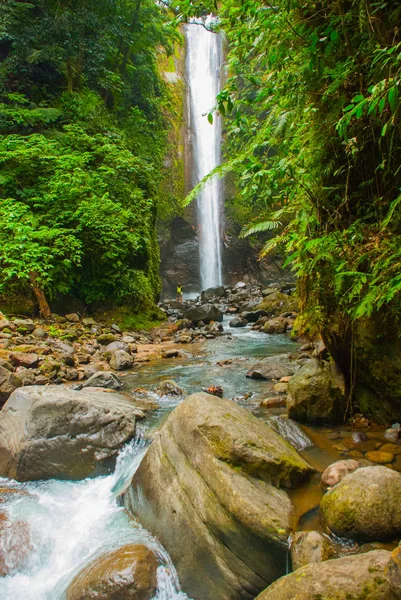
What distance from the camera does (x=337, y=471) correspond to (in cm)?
303

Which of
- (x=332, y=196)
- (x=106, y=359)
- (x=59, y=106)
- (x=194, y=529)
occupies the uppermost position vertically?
(x=59, y=106)

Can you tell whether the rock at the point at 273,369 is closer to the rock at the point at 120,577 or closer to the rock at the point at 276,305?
the rock at the point at 120,577

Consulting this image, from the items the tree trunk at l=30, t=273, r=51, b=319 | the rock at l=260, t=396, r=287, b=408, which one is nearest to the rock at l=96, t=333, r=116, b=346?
the tree trunk at l=30, t=273, r=51, b=319

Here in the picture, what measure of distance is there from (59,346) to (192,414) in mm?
5057

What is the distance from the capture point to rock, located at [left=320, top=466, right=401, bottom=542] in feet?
7.72

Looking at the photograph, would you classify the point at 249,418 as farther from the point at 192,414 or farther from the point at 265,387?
the point at 265,387

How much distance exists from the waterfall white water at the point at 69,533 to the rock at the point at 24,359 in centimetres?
265

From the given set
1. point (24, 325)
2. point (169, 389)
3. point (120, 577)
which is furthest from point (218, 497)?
point (24, 325)

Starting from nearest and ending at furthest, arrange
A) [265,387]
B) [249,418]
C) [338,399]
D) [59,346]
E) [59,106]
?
[249,418] < [338,399] < [265,387] < [59,346] < [59,106]

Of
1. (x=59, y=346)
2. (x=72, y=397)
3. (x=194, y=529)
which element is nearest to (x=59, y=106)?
(x=59, y=346)

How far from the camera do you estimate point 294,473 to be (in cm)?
301

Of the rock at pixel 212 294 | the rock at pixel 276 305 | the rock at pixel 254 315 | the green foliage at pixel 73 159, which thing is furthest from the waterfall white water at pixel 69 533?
the rock at pixel 212 294

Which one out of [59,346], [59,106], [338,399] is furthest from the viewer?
[59,106]

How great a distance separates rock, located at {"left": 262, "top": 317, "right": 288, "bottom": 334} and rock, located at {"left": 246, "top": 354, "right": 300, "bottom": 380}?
4269 mm
